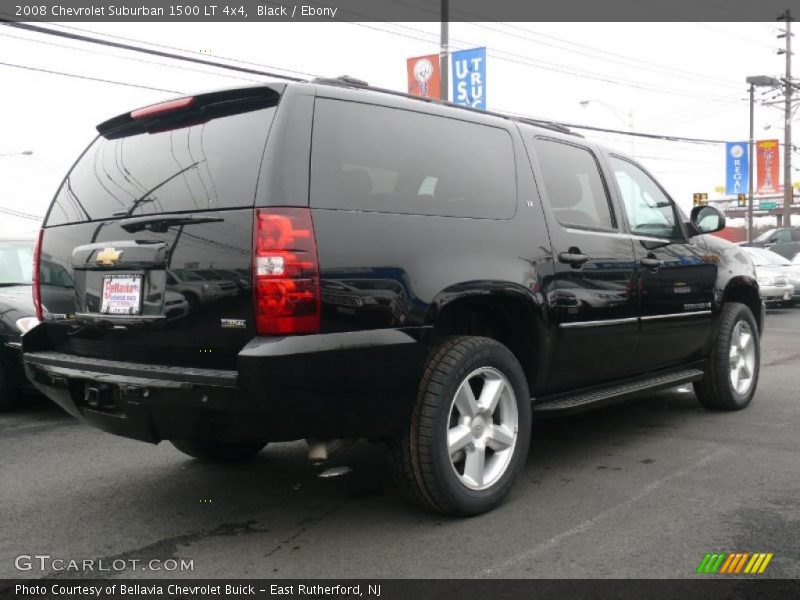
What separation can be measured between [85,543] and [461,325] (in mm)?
1946

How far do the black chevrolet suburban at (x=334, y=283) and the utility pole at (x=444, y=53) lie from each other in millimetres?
12544

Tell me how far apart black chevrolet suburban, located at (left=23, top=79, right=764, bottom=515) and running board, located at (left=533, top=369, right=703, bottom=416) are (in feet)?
0.08

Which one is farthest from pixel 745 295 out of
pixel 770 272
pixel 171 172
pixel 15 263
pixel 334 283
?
pixel 770 272

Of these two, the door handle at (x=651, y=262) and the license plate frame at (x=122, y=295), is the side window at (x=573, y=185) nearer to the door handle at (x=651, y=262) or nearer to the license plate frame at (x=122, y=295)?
the door handle at (x=651, y=262)

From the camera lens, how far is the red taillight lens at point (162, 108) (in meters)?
3.40

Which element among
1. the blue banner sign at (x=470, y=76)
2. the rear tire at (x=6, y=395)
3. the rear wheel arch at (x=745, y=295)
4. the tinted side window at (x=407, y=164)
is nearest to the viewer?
the tinted side window at (x=407, y=164)

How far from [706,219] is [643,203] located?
0.77 metres

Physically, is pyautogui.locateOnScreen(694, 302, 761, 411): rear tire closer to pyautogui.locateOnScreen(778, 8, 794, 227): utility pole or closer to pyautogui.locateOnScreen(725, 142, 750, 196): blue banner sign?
pyautogui.locateOnScreen(725, 142, 750, 196): blue banner sign

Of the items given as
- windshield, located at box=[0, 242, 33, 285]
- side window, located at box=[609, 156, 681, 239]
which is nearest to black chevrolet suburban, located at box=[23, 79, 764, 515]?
side window, located at box=[609, 156, 681, 239]

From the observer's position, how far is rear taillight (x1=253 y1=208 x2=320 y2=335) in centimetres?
288

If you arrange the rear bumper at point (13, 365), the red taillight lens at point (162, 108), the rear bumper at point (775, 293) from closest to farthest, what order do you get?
the red taillight lens at point (162, 108)
the rear bumper at point (13, 365)
the rear bumper at point (775, 293)

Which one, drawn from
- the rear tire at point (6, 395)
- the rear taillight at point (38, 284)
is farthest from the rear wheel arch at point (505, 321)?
the rear tire at point (6, 395)

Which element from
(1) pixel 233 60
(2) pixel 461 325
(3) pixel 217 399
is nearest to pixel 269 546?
(3) pixel 217 399

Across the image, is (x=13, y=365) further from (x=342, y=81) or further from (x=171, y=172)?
(x=342, y=81)
